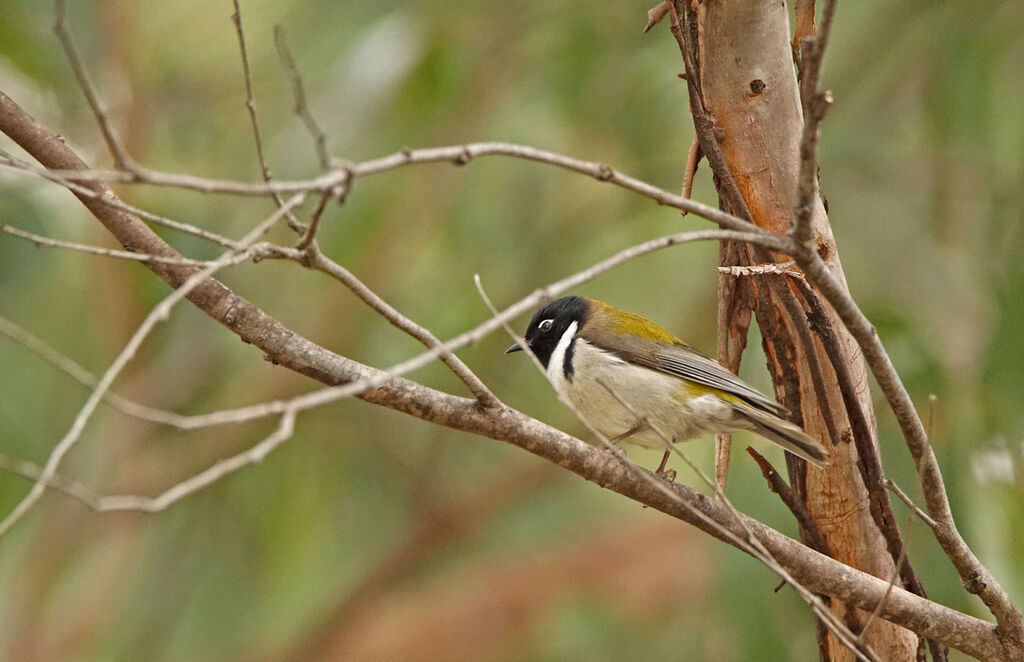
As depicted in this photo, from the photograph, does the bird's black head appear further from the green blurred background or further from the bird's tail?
the green blurred background

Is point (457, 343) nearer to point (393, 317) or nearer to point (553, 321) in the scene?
point (393, 317)

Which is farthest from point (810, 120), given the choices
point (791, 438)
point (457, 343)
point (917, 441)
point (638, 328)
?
point (638, 328)

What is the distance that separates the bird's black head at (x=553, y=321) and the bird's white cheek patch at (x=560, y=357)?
0.05m

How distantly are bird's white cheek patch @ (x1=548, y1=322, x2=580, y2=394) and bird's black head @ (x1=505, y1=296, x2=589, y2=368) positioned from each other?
0.17 ft

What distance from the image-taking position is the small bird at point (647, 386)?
3572 millimetres

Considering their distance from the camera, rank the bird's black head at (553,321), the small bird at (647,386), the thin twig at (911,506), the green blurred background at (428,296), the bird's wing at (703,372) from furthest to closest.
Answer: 1. the green blurred background at (428,296)
2. the bird's black head at (553,321)
3. the small bird at (647,386)
4. the bird's wing at (703,372)
5. the thin twig at (911,506)

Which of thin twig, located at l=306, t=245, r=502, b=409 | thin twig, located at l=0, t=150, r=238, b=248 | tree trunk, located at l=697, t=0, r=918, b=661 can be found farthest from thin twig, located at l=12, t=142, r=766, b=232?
tree trunk, located at l=697, t=0, r=918, b=661

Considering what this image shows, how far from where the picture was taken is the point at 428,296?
858 cm

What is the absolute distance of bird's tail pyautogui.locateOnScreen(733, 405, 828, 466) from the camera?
317 cm

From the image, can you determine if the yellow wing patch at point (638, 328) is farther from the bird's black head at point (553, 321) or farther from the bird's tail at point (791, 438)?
the bird's tail at point (791, 438)

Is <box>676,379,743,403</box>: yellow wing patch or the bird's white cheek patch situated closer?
<box>676,379,743,403</box>: yellow wing patch

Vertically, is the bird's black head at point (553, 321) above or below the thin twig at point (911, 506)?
above

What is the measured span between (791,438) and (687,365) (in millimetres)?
687

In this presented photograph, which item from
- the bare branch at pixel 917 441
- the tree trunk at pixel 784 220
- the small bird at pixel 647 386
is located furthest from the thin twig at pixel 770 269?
the small bird at pixel 647 386
